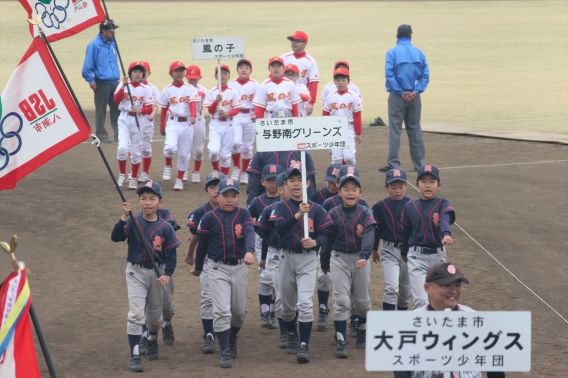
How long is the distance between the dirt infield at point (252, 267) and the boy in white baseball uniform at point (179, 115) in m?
0.54

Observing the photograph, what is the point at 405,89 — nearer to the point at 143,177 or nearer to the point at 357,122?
the point at 357,122

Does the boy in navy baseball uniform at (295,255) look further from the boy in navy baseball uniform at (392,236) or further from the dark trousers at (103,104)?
the dark trousers at (103,104)

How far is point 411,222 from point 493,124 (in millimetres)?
12845

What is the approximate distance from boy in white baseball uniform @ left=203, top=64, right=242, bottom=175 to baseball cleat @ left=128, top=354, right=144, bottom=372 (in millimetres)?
6797

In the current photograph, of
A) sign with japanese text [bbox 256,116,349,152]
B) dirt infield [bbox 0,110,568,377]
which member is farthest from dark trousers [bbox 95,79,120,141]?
sign with japanese text [bbox 256,116,349,152]

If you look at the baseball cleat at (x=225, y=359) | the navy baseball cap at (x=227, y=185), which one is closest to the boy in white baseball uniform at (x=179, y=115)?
the navy baseball cap at (x=227, y=185)

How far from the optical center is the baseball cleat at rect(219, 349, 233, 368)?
8079 millimetres

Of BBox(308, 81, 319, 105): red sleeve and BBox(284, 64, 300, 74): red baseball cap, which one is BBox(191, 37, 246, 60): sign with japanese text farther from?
BBox(308, 81, 319, 105): red sleeve

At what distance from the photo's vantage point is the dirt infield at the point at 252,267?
831cm

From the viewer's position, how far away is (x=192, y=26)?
3775 cm

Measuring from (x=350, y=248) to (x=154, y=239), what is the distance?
1.77m

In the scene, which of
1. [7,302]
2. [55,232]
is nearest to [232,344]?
[7,302]

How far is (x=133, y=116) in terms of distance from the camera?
571 inches

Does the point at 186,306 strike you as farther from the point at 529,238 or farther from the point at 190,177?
the point at 190,177
